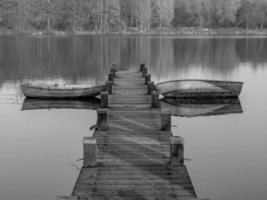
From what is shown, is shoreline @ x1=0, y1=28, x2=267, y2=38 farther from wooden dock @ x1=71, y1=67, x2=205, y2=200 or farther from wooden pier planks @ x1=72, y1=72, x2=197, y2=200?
wooden dock @ x1=71, y1=67, x2=205, y2=200

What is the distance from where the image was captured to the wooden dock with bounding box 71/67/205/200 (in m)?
12.9

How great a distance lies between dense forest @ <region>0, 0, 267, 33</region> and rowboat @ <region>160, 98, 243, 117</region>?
9981cm

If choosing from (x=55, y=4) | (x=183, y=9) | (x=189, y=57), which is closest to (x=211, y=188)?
(x=189, y=57)

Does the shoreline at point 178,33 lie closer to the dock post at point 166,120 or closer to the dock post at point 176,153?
the dock post at point 166,120

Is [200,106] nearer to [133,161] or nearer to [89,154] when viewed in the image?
[133,161]

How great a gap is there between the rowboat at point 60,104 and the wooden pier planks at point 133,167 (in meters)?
8.48

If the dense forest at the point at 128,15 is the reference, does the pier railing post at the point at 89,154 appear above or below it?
below

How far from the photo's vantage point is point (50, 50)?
3056 inches

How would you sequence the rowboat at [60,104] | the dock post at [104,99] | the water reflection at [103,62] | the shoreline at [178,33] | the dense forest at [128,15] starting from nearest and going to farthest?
the dock post at [104,99], the rowboat at [60,104], the water reflection at [103,62], the shoreline at [178,33], the dense forest at [128,15]

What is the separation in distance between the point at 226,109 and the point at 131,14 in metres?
119

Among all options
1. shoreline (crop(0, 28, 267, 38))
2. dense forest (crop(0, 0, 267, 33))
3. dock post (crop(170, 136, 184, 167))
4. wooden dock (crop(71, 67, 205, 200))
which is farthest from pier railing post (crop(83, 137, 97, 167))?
dense forest (crop(0, 0, 267, 33))

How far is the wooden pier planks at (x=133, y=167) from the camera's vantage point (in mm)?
12898

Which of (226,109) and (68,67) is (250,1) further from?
(226,109)

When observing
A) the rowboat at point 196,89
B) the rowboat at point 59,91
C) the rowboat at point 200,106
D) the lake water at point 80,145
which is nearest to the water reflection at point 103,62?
the lake water at point 80,145
